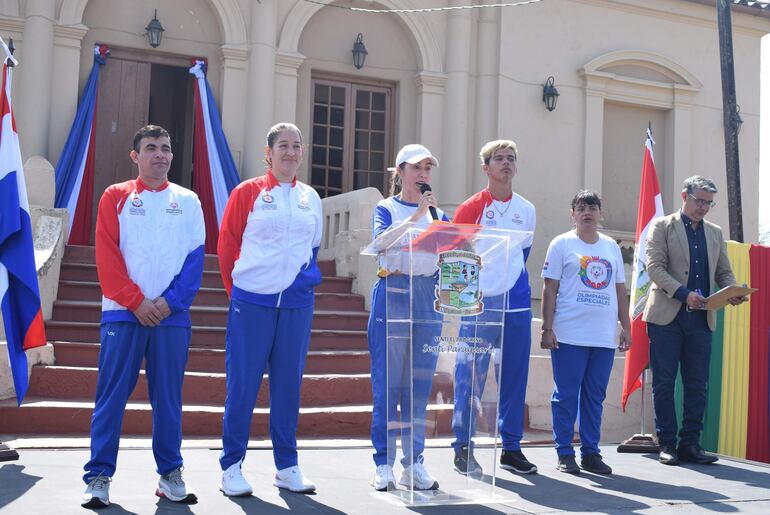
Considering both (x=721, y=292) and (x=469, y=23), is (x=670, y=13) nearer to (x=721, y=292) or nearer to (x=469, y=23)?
(x=469, y=23)

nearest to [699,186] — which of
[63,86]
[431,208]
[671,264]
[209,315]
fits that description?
[671,264]

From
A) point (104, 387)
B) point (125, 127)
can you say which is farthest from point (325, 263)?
point (104, 387)

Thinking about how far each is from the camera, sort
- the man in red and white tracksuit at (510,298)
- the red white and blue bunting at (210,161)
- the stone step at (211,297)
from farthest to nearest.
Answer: the red white and blue bunting at (210,161) < the stone step at (211,297) < the man in red and white tracksuit at (510,298)

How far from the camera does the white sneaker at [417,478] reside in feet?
16.5

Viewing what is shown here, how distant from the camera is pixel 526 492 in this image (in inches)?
221

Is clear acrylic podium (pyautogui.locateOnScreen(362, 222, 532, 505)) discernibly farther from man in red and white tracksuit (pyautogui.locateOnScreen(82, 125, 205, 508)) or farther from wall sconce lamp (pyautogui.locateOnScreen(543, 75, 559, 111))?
wall sconce lamp (pyautogui.locateOnScreen(543, 75, 559, 111))

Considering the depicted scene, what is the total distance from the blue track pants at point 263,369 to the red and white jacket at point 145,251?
0.34 meters

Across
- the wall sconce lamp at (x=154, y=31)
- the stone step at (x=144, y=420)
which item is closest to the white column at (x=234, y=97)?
the wall sconce lamp at (x=154, y=31)

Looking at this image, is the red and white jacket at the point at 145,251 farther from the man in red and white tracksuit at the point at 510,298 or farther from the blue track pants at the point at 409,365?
the man in red and white tracksuit at the point at 510,298

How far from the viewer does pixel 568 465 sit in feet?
21.2

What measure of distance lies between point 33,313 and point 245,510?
248cm

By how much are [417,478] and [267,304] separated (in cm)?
127

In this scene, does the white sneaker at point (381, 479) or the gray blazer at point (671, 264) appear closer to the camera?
the white sneaker at point (381, 479)

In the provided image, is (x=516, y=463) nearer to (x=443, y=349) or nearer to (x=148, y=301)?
(x=443, y=349)
